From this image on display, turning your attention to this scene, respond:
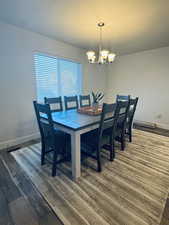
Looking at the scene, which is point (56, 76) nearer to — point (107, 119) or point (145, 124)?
point (107, 119)

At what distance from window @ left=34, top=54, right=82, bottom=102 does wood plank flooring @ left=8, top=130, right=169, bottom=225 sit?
1.74 metres

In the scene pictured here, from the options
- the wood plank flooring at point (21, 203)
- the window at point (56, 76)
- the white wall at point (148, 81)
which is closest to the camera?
the wood plank flooring at point (21, 203)

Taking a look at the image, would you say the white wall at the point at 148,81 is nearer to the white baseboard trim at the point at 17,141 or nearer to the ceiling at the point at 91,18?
the ceiling at the point at 91,18

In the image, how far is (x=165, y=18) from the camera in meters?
2.24

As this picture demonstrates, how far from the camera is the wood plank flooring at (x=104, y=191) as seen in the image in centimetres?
127

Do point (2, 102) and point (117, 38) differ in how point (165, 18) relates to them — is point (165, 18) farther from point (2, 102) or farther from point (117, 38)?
point (2, 102)

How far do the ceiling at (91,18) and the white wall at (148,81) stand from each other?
0.75 m

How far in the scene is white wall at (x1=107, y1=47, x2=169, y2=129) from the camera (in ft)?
12.7

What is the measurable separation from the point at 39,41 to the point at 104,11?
5.52ft

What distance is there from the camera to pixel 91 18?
89.3 inches

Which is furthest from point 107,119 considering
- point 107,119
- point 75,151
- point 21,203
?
point 21,203

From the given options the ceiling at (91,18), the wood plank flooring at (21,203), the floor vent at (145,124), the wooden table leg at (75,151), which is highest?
the ceiling at (91,18)

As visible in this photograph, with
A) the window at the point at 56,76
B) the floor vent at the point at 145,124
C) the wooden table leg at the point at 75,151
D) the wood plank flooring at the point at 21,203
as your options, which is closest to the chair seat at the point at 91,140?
the wooden table leg at the point at 75,151

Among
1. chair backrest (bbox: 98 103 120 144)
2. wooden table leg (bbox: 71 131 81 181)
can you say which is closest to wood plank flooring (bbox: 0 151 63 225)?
wooden table leg (bbox: 71 131 81 181)
